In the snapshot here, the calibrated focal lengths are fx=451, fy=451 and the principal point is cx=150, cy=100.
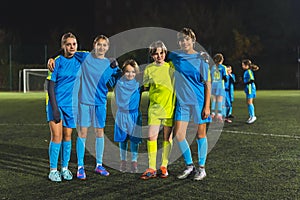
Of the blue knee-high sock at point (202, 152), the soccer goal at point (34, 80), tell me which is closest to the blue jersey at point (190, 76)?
the blue knee-high sock at point (202, 152)

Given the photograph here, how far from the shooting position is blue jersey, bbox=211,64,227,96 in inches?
436

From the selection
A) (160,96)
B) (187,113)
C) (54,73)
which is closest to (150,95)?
(160,96)

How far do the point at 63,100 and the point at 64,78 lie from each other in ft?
0.80

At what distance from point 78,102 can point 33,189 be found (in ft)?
3.64

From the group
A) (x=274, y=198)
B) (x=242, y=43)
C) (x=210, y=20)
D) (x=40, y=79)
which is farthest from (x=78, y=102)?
(x=210, y=20)

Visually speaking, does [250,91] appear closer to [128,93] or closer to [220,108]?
[220,108]

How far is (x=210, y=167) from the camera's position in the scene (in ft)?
18.6

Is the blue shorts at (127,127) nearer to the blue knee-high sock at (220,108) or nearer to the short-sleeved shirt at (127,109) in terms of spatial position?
the short-sleeved shirt at (127,109)

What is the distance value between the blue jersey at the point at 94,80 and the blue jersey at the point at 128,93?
352 millimetres

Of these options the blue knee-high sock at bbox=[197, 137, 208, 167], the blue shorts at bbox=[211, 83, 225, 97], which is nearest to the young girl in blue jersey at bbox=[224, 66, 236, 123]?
the blue shorts at bbox=[211, 83, 225, 97]

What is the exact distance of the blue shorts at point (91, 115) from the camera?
5.18 metres

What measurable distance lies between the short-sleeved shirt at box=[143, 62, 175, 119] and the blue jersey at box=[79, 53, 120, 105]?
0.59 meters

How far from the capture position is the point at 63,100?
4.99 meters

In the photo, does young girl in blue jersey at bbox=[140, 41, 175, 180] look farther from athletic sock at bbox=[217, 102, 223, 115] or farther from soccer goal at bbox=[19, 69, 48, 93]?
soccer goal at bbox=[19, 69, 48, 93]
